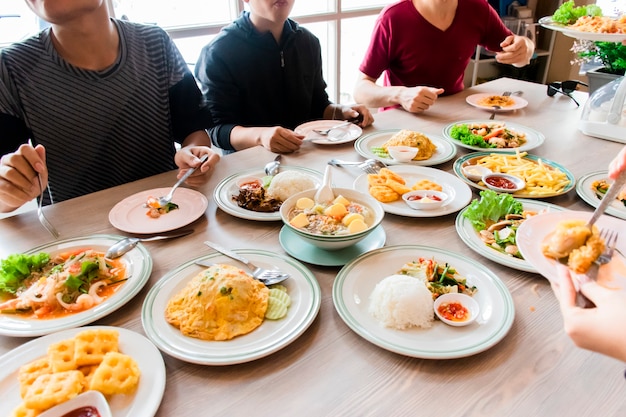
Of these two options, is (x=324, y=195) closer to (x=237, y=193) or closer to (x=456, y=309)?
(x=237, y=193)

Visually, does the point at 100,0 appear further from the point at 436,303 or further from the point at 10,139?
the point at 436,303

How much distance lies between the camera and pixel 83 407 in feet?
2.35

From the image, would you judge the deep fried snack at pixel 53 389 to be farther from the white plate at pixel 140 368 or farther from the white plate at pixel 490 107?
the white plate at pixel 490 107

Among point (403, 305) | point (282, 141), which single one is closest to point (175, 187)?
point (282, 141)

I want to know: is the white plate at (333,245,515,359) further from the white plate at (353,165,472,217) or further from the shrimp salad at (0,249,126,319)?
the shrimp salad at (0,249,126,319)

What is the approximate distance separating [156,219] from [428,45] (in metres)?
2.22

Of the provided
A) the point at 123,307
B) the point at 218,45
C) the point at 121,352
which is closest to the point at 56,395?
the point at 121,352

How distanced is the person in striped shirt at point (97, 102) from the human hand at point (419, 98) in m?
1.09

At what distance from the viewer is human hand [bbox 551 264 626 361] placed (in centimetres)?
70

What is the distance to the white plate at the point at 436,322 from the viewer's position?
86 centimetres

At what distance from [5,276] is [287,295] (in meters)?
0.72

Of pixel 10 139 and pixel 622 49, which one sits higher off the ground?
pixel 622 49

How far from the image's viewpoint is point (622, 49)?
7.83 ft

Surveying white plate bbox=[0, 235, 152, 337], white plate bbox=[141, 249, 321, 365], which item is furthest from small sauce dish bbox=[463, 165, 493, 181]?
white plate bbox=[0, 235, 152, 337]
